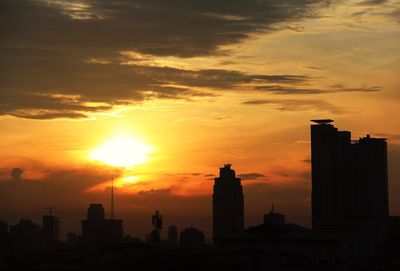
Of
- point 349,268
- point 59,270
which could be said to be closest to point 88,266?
point 59,270

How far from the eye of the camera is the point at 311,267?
185375mm

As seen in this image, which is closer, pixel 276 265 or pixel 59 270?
pixel 276 265

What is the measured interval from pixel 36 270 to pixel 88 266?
31.7 feet

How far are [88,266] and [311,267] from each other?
137ft

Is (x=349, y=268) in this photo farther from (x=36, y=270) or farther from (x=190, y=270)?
(x=36, y=270)

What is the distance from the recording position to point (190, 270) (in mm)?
182500

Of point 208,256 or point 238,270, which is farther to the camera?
point 208,256

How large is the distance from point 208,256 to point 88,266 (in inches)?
888

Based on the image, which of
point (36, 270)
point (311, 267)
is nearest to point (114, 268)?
point (36, 270)

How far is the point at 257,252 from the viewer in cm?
19538

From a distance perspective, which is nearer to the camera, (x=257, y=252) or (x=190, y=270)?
(x=190, y=270)

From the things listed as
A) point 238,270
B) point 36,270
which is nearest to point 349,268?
point 238,270

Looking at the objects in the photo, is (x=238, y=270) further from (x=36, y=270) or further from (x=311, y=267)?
(x=36, y=270)

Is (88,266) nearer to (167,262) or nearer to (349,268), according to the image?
(167,262)
